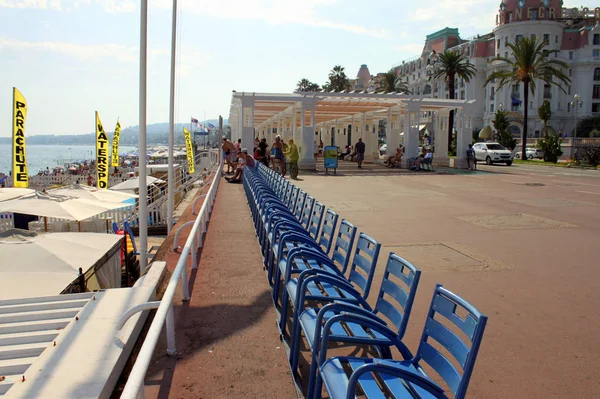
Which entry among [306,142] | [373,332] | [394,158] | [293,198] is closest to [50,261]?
[293,198]

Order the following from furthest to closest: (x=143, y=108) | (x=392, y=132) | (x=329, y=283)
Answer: (x=392, y=132) < (x=143, y=108) < (x=329, y=283)

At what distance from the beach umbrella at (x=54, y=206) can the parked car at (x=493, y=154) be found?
27.6m

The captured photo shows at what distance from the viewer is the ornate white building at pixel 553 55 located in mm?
82312

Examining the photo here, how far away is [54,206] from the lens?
1204 centimetres

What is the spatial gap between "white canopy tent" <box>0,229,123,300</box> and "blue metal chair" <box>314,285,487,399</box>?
588cm

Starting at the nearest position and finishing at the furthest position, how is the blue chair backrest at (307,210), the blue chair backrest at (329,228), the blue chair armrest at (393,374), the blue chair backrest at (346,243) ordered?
the blue chair armrest at (393,374) < the blue chair backrest at (346,243) < the blue chair backrest at (329,228) < the blue chair backrest at (307,210)

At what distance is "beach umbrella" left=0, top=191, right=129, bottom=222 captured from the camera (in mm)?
11498

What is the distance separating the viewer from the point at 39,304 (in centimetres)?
489

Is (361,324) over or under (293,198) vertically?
under

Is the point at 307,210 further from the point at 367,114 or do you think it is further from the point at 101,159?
the point at 367,114

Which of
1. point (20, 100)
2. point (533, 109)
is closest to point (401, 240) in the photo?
point (20, 100)

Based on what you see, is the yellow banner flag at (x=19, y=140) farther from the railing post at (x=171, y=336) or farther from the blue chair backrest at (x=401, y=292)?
the blue chair backrest at (x=401, y=292)

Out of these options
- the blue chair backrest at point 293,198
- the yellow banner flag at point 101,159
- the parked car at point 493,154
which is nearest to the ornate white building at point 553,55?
the parked car at point 493,154

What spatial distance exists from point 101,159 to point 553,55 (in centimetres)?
8612
